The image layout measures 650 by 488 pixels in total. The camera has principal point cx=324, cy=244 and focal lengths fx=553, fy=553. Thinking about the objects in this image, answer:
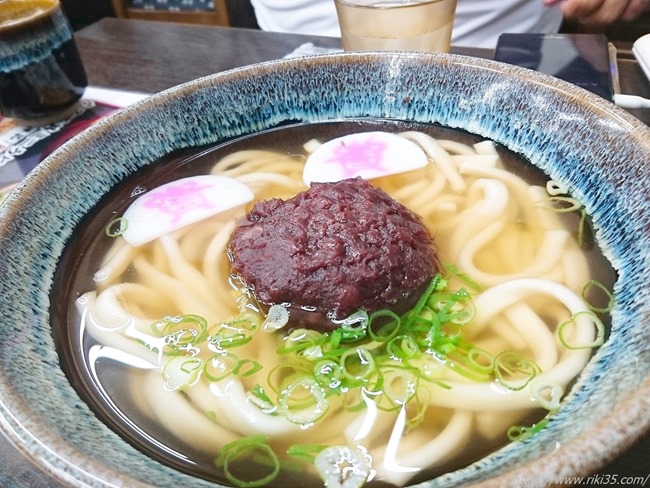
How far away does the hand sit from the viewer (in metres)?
2.78

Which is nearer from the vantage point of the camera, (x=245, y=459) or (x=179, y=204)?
(x=245, y=459)

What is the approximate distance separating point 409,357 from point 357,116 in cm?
97

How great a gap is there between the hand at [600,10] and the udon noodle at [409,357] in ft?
5.19

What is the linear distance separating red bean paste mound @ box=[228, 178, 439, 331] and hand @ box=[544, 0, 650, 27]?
2030mm

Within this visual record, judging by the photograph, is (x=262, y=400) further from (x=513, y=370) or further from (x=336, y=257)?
(x=513, y=370)

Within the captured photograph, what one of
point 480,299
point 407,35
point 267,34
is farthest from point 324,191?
point 267,34

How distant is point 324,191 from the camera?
136cm

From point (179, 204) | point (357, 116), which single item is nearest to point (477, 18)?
point (357, 116)

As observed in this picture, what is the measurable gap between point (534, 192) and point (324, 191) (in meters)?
0.63

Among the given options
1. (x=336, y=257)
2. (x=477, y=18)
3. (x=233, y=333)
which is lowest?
(x=477, y=18)

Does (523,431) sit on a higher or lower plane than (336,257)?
lower

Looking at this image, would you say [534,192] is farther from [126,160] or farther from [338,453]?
[126,160]

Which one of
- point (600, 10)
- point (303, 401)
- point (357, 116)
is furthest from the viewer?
point (600, 10)

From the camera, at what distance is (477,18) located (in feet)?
9.92
